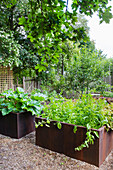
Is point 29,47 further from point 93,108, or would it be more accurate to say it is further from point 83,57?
point 93,108

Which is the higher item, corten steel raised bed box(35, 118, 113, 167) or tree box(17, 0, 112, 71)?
tree box(17, 0, 112, 71)

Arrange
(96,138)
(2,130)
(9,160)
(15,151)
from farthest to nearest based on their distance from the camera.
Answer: (2,130)
(15,151)
(9,160)
(96,138)

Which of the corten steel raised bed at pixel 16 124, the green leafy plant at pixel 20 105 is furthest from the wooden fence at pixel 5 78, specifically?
the corten steel raised bed at pixel 16 124

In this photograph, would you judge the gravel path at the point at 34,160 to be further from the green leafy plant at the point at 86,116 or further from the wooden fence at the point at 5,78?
the wooden fence at the point at 5,78

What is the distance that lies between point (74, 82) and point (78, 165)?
12.0 ft

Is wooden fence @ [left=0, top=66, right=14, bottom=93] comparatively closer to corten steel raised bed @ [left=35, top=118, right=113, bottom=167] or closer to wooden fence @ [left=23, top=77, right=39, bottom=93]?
wooden fence @ [left=23, top=77, right=39, bottom=93]

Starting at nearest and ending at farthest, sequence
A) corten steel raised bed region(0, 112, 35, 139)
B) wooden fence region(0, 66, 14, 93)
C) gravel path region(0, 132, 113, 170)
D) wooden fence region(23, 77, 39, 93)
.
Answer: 1. gravel path region(0, 132, 113, 170)
2. corten steel raised bed region(0, 112, 35, 139)
3. wooden fence region(0, 66, 14, 93)
4. wooden fence region(23, 77, 39, 93)

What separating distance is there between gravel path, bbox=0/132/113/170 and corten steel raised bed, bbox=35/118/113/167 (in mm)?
64

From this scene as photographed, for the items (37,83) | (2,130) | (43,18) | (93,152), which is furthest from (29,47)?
(93,152)

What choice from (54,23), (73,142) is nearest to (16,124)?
(73,142)

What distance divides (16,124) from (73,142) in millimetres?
1135

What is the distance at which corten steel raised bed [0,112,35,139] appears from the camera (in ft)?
8.21

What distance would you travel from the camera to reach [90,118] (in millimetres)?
1831

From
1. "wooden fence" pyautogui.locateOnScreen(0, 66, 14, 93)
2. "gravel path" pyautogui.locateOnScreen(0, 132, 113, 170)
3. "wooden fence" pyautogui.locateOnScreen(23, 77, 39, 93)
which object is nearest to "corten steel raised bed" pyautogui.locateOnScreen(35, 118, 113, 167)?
"gravel path" pyautogui.locateOnScreen(0, 132, 113, 170)
